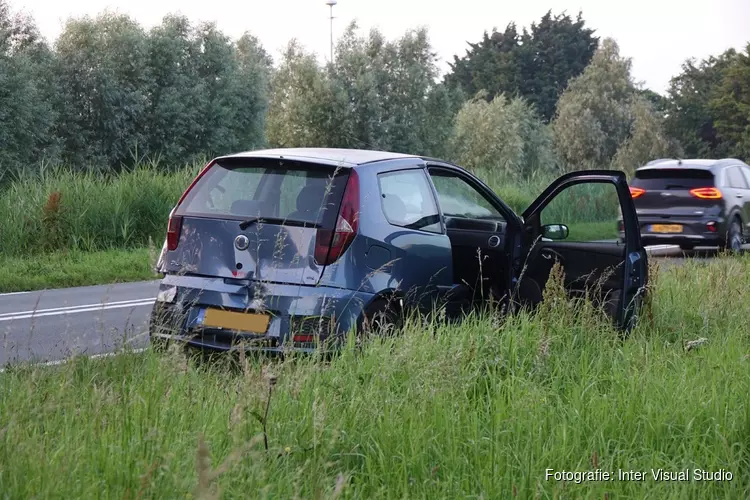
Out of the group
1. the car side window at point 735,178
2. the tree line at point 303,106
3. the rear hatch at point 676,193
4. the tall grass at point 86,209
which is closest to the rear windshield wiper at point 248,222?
the tall grass at point 86,209

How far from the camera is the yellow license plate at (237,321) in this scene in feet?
20.3

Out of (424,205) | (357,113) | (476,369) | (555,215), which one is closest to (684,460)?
(476,369)

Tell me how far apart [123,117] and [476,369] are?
4646 cm

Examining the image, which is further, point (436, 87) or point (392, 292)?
point (436, 87)

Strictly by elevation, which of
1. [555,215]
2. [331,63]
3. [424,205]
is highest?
[331,63]

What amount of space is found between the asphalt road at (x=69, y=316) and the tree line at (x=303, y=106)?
21.8 m

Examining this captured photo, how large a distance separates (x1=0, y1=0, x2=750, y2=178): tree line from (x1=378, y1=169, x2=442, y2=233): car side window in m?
28.0

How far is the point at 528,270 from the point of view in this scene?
25.9ft

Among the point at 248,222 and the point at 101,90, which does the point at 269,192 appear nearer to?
the point at 248,222

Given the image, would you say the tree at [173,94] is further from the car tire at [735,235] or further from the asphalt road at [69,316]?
the asphalt road at [69,316]

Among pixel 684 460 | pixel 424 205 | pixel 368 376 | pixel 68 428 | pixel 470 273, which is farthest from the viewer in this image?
pixel 470 273

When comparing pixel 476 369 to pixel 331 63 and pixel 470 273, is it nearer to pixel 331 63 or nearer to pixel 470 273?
pixel 470 273

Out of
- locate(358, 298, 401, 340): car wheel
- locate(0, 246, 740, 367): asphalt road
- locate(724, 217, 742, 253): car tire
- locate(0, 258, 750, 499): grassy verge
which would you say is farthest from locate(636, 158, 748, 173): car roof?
locate(358, 298, 401, 340): car wheel

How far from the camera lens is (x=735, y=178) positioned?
18781 mm
